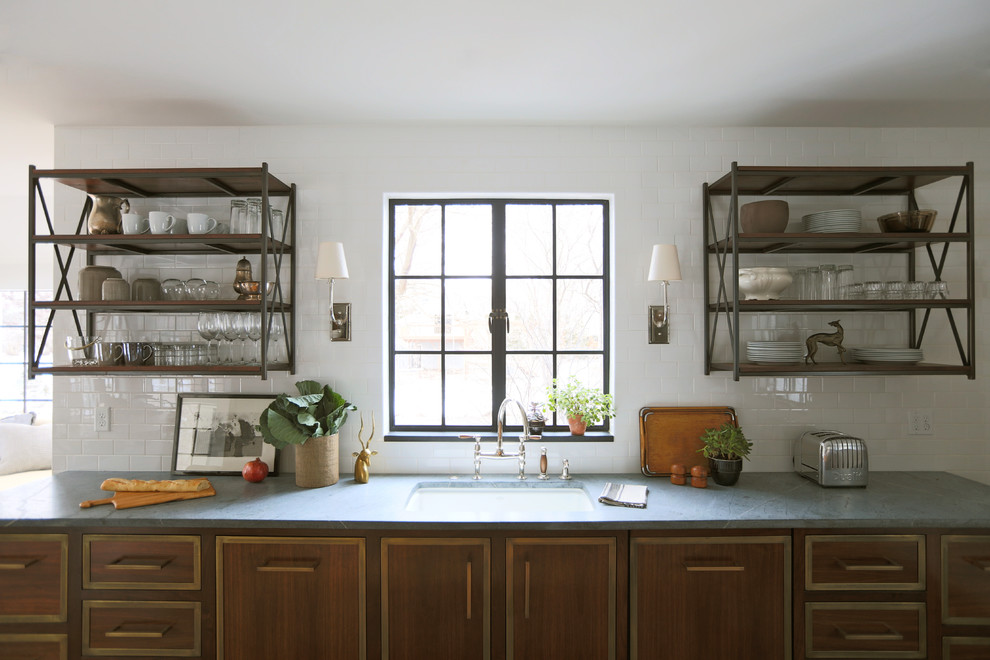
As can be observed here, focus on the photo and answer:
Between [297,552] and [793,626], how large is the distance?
6.41ft

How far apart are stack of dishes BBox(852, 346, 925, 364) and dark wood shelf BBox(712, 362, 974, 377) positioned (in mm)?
25

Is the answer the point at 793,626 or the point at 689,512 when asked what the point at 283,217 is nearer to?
the point at 689,512

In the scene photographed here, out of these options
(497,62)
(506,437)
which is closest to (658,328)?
(506,437)

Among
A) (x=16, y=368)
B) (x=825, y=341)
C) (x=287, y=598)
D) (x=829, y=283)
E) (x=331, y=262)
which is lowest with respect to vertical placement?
(x=287, y=598)

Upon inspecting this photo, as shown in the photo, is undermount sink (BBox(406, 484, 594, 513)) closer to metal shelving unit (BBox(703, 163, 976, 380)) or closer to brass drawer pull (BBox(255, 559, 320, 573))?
brass drawer pull (BBox(255, 559, 320, 573))

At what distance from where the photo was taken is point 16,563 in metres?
2.02

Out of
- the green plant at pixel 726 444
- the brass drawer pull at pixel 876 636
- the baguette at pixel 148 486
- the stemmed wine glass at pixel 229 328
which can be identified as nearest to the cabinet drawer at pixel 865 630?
the brass drawer pull at pixel 876 636

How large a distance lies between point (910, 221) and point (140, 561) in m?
3.57

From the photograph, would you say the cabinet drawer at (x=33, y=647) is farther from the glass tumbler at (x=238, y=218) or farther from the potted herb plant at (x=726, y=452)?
the potted herb plant at (x=726, y=452)

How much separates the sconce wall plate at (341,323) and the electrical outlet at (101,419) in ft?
4.00

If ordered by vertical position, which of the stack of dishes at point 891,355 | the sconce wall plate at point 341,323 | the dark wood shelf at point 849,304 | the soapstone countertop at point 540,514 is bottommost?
the soapstone countertop at point 540,514

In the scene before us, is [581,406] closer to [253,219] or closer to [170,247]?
[253,219]

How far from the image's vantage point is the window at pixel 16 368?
434 cm

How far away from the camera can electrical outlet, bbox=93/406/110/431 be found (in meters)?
2.67
